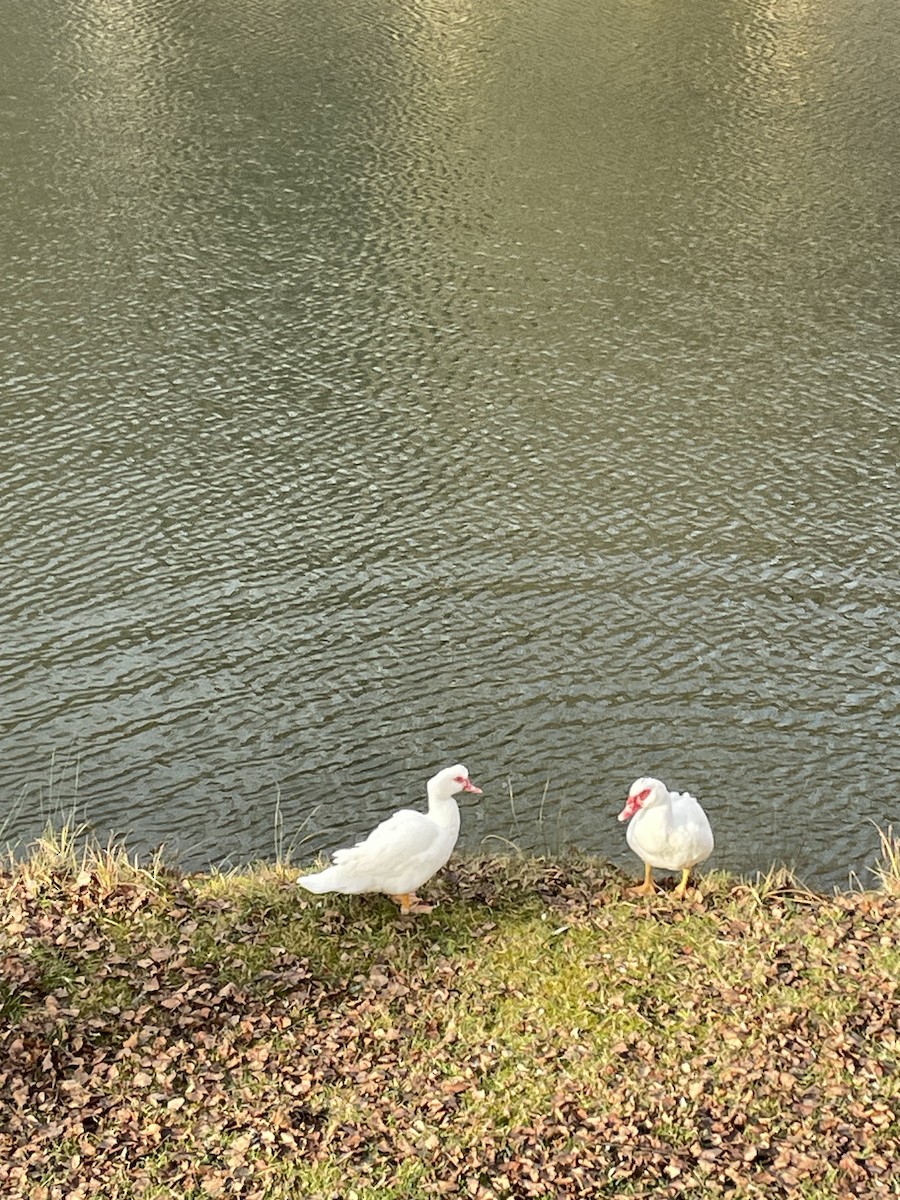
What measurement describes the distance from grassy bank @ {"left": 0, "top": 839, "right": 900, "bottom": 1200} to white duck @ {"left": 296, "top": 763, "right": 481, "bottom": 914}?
391 mm

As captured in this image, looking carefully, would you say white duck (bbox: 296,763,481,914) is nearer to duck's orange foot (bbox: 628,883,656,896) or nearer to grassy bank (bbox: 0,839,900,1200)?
grassy bank (bbox: 0,839,900,1200)

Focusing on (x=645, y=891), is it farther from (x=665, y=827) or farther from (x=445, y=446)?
(x=445, y=446)

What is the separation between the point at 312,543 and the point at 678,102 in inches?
599

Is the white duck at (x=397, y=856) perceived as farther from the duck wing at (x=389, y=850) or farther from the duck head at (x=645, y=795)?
the duck head at (x=645, y=795)

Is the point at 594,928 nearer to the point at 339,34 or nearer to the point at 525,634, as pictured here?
the point at 525,634

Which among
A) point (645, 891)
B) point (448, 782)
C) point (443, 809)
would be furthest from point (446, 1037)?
point (645, 891)

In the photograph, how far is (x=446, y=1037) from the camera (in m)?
7.35

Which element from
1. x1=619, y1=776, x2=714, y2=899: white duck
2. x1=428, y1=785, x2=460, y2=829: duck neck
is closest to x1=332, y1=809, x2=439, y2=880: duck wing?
x1=428, y1=785, x2=460, y2=829: duck neck

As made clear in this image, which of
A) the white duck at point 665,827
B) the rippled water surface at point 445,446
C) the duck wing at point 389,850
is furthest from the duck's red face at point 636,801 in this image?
the rippled water surface at point 445,446

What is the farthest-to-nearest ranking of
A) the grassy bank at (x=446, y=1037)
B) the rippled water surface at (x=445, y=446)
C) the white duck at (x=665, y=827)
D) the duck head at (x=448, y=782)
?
the rippled water surface at (x=445, y=446), the white duck at (x=665, y=827), the duck head at (x=448, y=782), the grassy bank at (x=446, y=1037)

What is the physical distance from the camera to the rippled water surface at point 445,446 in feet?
34.7

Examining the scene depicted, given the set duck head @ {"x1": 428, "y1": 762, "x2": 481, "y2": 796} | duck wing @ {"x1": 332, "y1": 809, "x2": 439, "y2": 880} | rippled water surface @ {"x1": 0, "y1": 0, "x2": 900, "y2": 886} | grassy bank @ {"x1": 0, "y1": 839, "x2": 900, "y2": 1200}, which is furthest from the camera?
rippled water surface @ {"x1": 0, "y1": 0, "x2": 900, "y2": 886}

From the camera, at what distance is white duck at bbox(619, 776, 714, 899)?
26.8 feet

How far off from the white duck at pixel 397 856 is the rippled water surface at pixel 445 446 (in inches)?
69.0
